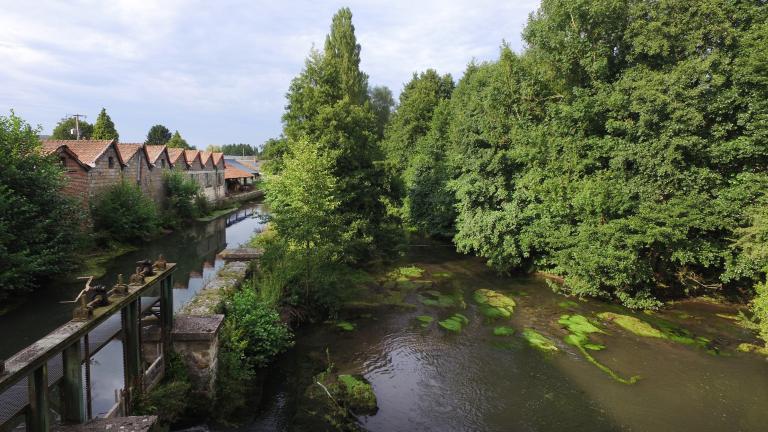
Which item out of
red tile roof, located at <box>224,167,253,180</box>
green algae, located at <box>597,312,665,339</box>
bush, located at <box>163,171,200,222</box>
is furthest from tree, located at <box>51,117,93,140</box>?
green algae, located at <box>597,312,665,339</box>

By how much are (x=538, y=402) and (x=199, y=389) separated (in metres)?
7.16

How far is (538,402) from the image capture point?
31.5ft

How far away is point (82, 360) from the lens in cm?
546

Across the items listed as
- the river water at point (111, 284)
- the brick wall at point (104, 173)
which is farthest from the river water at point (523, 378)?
the brick wall at point (104, 173)

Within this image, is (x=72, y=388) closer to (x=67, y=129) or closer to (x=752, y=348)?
(x=752, y=348)

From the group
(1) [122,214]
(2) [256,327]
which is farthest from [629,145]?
(1) [122,214]

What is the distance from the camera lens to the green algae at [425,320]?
549 inches

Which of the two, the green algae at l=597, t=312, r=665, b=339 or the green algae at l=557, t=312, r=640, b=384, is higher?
the green algae at l=597, t=312, r=665, b=339

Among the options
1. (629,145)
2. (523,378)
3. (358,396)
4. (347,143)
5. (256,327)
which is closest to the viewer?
(358,396)

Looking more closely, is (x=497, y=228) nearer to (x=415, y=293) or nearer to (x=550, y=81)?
(x=415, y=293)

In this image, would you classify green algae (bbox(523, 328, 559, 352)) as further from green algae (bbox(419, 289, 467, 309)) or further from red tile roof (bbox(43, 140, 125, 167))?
red tile roof (bbox(43, 140, 125, 167))

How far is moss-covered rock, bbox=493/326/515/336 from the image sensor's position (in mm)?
13312

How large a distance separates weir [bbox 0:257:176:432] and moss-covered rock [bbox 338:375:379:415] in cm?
372

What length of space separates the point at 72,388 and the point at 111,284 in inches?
557
